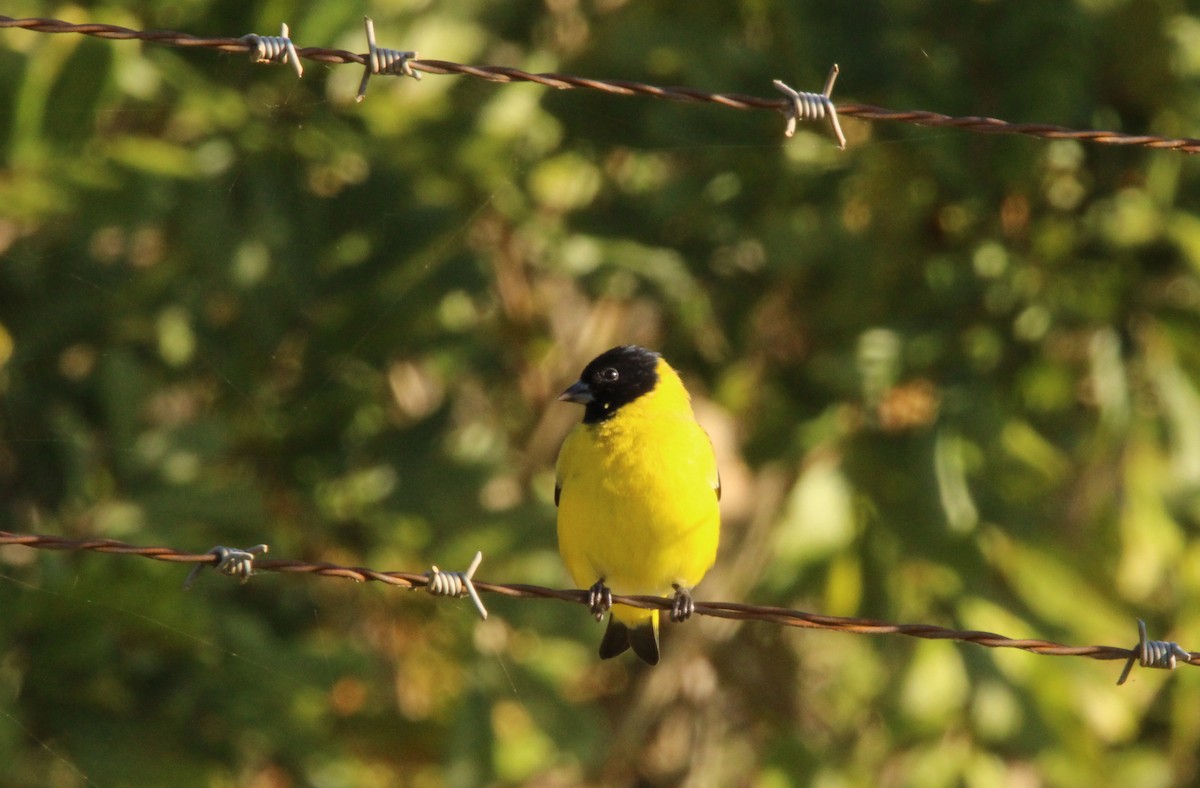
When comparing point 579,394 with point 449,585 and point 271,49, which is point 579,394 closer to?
point 449,585

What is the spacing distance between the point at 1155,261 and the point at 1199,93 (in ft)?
2.28

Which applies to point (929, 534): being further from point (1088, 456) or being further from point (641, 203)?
point (641, 203)

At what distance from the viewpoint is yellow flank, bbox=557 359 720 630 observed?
13.8 feet

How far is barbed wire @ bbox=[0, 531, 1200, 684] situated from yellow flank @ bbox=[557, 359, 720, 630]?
670 millimetres

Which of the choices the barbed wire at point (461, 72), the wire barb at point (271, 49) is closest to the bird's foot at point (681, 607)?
the barbed wire at point (461, 72)

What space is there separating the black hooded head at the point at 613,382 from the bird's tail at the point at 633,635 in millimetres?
656

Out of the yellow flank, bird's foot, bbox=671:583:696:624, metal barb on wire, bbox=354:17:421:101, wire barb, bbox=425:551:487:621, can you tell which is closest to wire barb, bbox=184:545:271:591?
wire barb, bbox=425:551:487:621

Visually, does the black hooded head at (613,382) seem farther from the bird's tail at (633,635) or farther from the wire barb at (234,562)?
the wire barb at (234,562)

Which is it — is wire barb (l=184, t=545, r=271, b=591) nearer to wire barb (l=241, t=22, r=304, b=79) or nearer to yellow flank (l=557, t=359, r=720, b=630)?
wire barb (l=241, t=22, r=304, b=79)

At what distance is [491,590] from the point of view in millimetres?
3326

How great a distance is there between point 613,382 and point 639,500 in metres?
0.46

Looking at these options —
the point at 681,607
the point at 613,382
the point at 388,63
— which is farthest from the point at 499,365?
the point at 388,63

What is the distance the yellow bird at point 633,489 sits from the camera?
13.8 ft

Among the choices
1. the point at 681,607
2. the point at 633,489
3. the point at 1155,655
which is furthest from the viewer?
the point at 633,489
